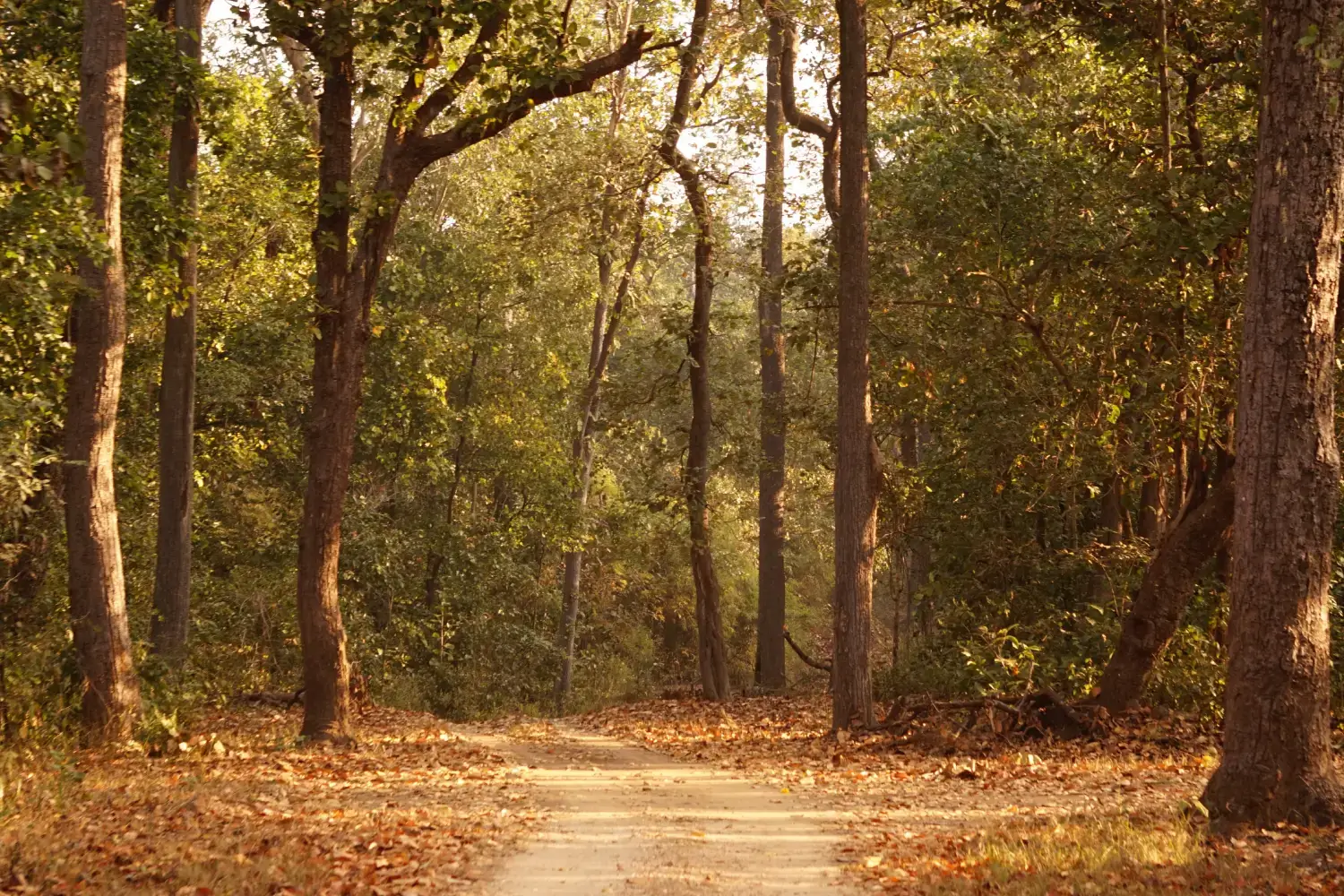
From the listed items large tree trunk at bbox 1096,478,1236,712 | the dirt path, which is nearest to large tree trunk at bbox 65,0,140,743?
the dirt path

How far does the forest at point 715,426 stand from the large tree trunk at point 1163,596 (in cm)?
5

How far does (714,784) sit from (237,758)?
Answer: 16.3 ft

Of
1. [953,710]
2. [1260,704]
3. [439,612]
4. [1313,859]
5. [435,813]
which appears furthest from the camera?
[439,612]

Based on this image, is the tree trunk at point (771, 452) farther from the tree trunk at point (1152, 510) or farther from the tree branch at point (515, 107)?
the tree branch at point (515, 107)

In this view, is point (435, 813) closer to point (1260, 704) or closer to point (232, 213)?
point (1260, 704)

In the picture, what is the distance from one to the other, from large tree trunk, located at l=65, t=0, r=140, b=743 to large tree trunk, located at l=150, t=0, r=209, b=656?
12.4ft

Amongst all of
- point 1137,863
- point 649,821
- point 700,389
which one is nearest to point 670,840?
point 649,821

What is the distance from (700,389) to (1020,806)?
13236 millimetres

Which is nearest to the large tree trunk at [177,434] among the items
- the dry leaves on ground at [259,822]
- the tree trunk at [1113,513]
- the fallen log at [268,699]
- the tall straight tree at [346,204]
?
the fallen log at [268,699]

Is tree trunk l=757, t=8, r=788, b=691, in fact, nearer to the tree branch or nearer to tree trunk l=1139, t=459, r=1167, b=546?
tree trunk l=1139, t=459, r=1167, b=546

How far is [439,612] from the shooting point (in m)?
28.0

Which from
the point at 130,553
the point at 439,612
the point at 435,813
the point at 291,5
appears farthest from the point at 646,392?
the point at 435,813

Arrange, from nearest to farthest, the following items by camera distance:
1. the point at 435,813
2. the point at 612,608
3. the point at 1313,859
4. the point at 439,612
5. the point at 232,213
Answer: the point at 1313,859 < the point at 435,813 < the point at 232,213 < the point at 439,612 < the point at 612,608

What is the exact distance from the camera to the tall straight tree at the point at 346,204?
13484 millimetres
